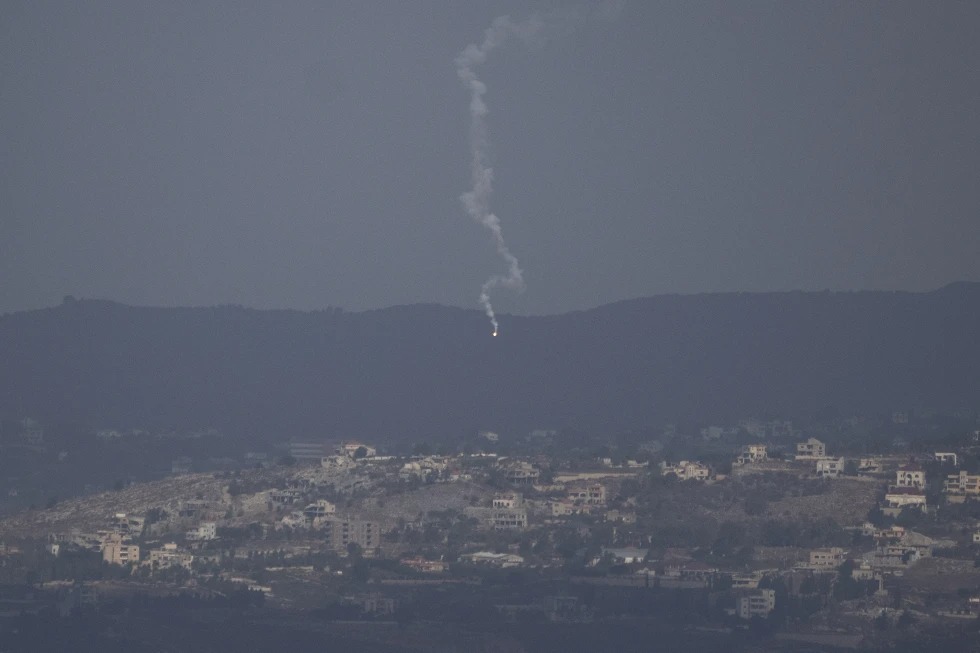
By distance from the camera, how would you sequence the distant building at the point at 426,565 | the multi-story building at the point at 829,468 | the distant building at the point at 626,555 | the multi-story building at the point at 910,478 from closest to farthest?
the distant building at the point at 426,565
the distant building at the point at 626,555
the multi-story building at the point at 910,478
the multi-story building at the point at 829,468

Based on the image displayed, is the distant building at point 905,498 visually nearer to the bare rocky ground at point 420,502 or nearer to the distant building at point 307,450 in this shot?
the bare rocky ground at point 420,502

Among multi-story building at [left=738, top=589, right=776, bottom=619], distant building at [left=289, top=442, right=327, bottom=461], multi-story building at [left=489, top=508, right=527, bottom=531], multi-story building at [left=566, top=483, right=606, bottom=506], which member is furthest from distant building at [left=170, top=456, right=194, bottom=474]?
multi-story building at [left=738, top=589, right=776, bottom=619]

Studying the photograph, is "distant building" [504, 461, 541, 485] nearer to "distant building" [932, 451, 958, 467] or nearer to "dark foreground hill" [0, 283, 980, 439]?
"distant building" [932, 451, 958, 467]

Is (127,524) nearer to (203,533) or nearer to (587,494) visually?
(203,533)

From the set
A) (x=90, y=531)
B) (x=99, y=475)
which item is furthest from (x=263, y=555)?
(x=99, y=475)

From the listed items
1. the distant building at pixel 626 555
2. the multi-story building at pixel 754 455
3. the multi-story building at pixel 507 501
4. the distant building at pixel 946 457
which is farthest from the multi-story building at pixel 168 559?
the distant building at pixel 946 457

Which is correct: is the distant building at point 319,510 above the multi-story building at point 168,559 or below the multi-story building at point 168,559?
above

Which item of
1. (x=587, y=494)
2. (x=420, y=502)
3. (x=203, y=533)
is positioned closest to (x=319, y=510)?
(x=420, y=502)
